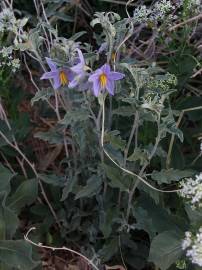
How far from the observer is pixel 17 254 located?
4.73 feet

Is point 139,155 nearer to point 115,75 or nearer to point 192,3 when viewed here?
point 115,75

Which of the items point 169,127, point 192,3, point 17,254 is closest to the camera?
point 169,127

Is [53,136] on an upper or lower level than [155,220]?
upper

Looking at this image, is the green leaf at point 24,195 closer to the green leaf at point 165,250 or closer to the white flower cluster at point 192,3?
the green leaf at point 165,250

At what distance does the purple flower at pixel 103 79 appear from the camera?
1.25 meters

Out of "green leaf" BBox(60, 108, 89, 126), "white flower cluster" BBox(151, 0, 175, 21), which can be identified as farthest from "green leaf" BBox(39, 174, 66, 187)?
"white flower cluster" BBox(151, 0, 175, 21)

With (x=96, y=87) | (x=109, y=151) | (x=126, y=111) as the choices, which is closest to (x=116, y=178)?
(x=109, y=151)

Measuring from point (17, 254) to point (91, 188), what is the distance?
27 centimetres

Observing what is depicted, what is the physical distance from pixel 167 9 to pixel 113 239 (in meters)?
0.72

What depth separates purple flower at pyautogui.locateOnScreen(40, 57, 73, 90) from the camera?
1.34 m

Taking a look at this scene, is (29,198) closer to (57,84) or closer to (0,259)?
(0,259)

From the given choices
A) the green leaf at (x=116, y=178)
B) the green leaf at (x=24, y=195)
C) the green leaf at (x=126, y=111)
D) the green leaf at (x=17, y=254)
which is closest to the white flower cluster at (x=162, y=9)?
the green leaf at (x=126, y=111)

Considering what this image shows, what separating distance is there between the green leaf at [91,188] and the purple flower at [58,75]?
0.32m

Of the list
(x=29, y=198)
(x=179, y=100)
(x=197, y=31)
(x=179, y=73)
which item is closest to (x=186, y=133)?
(x=179, y=100)
